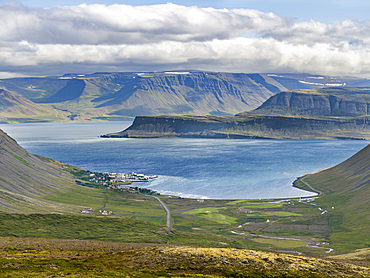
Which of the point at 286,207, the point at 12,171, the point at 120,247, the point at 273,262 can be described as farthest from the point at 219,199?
the point at 273,262

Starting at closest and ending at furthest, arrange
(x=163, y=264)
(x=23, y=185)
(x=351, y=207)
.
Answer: (x=163, y=264) → (x=351, y=207) → (x=23, y=185)

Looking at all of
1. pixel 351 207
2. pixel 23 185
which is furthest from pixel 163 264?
pixel 23 185

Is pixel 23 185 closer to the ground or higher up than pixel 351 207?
higher up

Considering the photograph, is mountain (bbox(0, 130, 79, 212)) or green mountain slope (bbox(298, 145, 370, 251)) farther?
mountain (bbox(0, 130, 79, 212))

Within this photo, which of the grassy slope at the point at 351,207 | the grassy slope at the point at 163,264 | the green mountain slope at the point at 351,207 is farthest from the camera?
the green mountain slope at the point at 351,207

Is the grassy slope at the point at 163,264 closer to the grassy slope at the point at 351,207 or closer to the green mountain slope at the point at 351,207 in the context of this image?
the grassy slope at the point at 351,207

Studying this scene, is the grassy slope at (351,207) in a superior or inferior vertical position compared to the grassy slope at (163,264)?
superior

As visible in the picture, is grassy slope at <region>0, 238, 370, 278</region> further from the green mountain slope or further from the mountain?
the mountain

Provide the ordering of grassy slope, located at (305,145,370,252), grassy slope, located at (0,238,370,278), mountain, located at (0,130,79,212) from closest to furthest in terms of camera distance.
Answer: grassy slope, located at (0,238,370,278), grassy slope, located at (305,145,370,252), mountain, located at (0,130,79,212)

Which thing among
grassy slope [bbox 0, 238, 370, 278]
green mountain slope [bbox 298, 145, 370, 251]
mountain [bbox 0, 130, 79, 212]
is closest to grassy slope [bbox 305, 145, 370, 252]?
green mountain slope [bbox 298, 145, 370, 251]

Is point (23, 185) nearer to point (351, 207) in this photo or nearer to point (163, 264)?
point (163, 264)

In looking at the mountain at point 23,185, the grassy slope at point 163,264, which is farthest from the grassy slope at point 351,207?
the mountain at point 23,185
